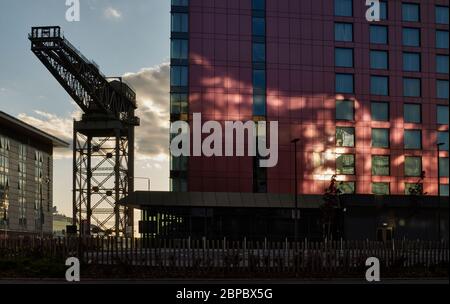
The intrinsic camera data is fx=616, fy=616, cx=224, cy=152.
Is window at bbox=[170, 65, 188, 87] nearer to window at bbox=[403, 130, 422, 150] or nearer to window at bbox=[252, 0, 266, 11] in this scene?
window at bbox=[252, 0, 266, 11]

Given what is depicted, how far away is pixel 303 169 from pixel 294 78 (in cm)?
1086

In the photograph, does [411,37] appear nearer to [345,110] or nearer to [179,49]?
[345,110]

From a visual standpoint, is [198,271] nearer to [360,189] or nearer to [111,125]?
[360,189]

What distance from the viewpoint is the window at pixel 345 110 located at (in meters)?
74.6

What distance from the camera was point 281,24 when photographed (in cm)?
7375

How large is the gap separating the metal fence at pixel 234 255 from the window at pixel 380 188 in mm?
46644

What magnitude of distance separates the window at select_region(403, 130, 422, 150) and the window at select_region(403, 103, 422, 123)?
57.6 inches

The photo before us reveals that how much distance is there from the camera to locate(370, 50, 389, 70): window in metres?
76.3

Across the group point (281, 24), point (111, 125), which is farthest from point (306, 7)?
point (111, 125)

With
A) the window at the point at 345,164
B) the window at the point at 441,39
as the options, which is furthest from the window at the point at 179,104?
the window at the point at 441,39

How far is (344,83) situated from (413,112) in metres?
9.68

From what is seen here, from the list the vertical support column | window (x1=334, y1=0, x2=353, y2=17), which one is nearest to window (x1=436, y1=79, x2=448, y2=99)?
window (x1=334, y1=0, x2=353, y2=17)

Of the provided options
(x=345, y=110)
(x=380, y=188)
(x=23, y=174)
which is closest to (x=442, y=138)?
(x=380, y=188)

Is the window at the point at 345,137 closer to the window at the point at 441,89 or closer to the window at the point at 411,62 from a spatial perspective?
the window at the point at 411,62
